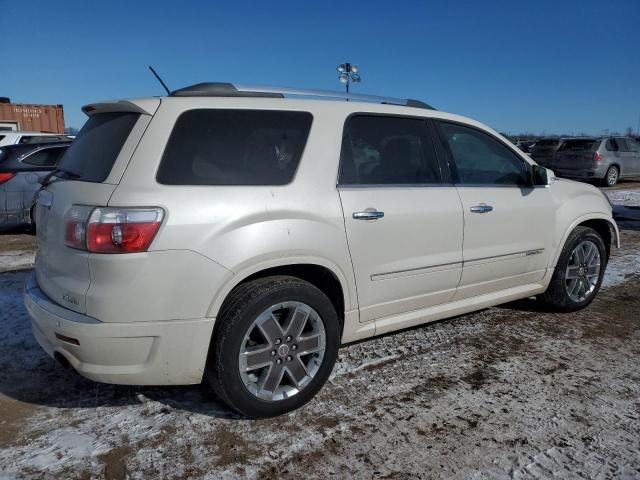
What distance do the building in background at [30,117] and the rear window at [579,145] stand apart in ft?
64.0

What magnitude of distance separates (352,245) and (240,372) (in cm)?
94

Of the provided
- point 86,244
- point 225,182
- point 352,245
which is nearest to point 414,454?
point 352,245

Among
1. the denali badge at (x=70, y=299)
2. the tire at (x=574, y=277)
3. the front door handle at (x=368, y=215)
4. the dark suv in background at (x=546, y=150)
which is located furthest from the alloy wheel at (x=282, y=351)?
the dark suv in background at (x=546, y=150)

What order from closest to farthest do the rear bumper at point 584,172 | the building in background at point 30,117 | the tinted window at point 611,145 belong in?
the rear bumper at point 584,172, the tinted window at point 611,145, the building in background at point 30,117

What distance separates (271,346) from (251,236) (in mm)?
612

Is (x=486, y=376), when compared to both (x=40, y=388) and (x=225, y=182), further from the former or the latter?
(x=40, y=388)

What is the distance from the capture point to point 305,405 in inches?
116

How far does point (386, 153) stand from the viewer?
331cm

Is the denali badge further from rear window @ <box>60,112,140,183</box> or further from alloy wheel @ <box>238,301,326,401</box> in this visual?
alloy wheel @ <box>238,301,326,401</box>

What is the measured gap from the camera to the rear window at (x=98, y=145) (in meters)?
2.62

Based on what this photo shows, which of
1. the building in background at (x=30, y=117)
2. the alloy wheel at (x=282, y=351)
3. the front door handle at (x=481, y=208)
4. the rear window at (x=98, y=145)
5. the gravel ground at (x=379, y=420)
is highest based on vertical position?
the building in background at (x=30, y=117)

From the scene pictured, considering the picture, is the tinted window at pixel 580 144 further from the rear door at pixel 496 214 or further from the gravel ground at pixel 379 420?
the gravel ground at pixel 379 420

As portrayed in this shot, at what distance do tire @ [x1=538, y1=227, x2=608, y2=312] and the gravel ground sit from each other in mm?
572

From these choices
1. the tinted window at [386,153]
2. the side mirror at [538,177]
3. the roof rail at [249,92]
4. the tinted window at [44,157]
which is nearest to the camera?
the roof rail at [249,92]
